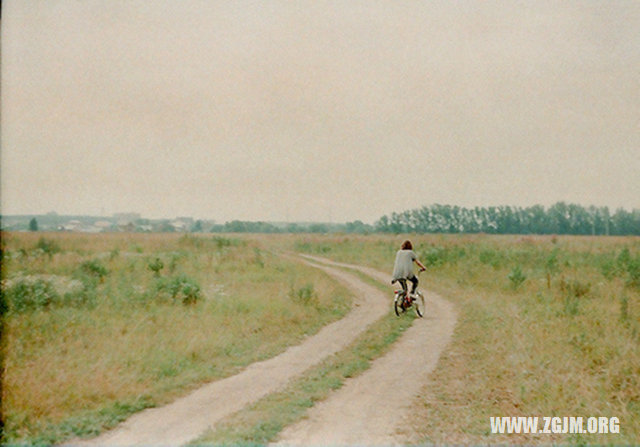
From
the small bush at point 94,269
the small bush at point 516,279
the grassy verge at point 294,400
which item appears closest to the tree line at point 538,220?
the small bush at point 516,279

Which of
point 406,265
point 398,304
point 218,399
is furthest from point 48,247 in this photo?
point 218,399

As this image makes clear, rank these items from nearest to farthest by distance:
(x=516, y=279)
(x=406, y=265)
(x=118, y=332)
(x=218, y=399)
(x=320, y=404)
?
1. (x=320, y=404)
2. (x=218, y=399)
3. (x=118, y=332)
4. (x=406, y=265)
5. (x=516, y=279)

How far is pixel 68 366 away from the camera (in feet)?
25.7

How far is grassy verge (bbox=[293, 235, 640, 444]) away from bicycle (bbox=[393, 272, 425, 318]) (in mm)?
1314

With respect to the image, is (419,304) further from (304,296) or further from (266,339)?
(266,339)

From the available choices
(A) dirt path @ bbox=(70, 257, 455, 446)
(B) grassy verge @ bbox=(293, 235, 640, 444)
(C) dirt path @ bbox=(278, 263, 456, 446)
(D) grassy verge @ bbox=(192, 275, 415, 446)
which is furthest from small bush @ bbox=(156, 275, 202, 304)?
(B) grassy verge @ bbox=(293, 235, 640, 444)

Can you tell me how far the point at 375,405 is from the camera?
23.1ft

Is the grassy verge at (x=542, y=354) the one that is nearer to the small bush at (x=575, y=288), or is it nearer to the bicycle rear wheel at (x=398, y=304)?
the small bush at (x=575, y=288)

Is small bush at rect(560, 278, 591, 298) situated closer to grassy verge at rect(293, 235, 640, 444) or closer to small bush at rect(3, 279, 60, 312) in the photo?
grassy verge at rect(293, 235, 640, 444)

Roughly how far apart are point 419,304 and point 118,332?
862 cm

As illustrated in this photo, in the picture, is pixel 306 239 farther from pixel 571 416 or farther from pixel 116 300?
pixel 571 416

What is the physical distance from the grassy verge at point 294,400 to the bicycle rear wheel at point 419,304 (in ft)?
10.4

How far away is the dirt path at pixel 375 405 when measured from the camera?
6.02m

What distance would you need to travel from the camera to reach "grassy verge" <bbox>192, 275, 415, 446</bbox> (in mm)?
5836
